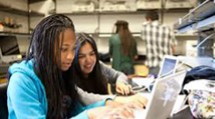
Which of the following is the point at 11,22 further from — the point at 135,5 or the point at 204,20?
the point at 204,20

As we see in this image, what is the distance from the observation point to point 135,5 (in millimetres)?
4605

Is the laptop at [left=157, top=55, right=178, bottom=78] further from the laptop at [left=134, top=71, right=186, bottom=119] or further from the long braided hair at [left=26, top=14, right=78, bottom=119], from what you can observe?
the long braided hair at [left=26, top=14, right=78, bottom=119]

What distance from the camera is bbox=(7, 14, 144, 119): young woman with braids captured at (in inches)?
35.6

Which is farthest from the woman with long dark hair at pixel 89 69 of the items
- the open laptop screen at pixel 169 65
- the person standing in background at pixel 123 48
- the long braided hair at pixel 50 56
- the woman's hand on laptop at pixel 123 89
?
the person standing in background at pixel 123 48

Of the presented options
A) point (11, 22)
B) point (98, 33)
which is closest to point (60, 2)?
point (98, 33)

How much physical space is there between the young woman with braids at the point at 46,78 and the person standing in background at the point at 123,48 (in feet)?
9.81

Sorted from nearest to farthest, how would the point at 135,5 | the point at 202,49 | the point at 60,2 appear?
the point at 202,49 < the point at 135,5 < the point at 60,2

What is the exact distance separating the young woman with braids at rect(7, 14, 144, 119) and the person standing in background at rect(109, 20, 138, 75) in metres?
2.99

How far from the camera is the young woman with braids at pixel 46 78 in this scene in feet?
2.96

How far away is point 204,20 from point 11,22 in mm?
3162

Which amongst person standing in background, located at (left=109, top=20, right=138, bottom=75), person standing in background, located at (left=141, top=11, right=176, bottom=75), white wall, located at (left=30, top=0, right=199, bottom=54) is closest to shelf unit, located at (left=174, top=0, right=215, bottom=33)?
person standing in background, located at (left=141, top=11, right=176, bottom=75)

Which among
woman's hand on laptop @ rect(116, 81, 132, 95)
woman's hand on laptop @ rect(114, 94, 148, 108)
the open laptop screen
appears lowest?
woman's hand on laptop @ rect(116, 81, 132, 95)

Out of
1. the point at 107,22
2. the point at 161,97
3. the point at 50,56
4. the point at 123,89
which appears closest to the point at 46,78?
the point at 50,56

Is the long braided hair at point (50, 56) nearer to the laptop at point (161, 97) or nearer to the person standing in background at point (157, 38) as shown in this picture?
the laptop at point (161, 97)
